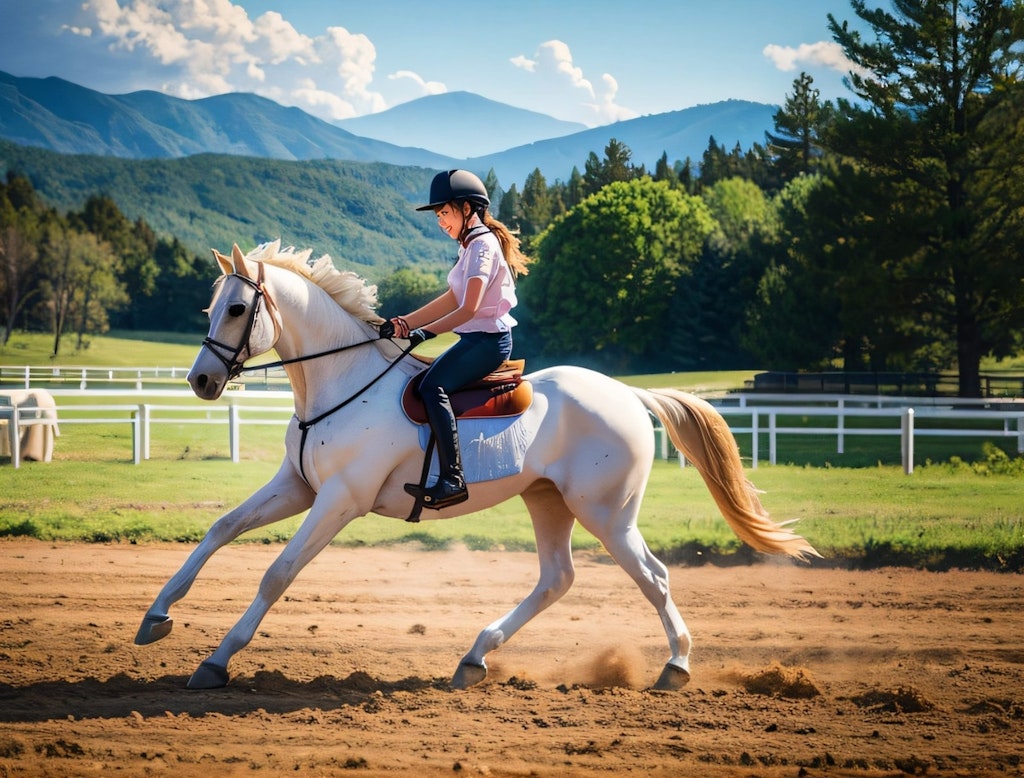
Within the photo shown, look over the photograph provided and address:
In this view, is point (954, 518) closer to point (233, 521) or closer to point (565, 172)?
point (233, 521)

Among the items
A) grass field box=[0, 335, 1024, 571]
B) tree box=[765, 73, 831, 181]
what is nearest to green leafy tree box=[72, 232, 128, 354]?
grass field box=[0, 335, 1024, 571]

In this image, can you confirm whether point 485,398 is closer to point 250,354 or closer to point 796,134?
point 250,354

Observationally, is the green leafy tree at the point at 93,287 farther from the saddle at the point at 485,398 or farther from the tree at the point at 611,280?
the tree at the point at 611,280

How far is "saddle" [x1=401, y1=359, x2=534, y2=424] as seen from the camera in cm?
554

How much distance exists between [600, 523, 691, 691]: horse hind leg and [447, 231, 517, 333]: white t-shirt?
1.40 metres

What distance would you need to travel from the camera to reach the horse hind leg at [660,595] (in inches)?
223

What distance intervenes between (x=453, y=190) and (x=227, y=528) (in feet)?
7.11

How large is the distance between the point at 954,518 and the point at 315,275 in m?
8.23

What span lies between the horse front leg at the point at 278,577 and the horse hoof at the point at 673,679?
1973 millimetres

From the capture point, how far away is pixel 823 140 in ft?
80.3

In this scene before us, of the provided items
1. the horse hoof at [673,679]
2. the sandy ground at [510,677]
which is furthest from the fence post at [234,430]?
the horse hoof at [673,679]

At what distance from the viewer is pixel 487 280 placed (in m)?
→ 5.39

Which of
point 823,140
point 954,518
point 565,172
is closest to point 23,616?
point 954,518

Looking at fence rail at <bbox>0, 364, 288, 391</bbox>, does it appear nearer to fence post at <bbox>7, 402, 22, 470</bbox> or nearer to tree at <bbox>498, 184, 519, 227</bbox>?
fence post at <bbox>7, 402, 22, 470</bbox>
